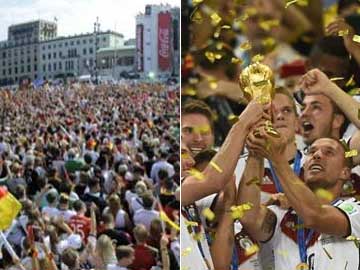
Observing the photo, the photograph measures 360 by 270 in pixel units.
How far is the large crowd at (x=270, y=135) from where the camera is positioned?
9.81 feet

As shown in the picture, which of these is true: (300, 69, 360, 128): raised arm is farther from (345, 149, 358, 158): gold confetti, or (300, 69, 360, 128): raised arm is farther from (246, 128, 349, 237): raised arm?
(246, 128, 349, 237): raised arm

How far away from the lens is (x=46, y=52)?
366cm

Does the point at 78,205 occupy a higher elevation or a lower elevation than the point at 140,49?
lower

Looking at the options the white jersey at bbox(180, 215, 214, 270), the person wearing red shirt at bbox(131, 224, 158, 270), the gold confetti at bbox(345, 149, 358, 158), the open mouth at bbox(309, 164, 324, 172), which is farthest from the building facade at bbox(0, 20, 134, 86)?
the gold confetti at bbox(345, 149, 358, 158)

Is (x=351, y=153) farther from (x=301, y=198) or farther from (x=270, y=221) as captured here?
(x=270, y=221)

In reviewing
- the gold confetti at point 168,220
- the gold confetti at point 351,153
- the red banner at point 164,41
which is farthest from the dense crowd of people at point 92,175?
the gold confetti at point 351,153

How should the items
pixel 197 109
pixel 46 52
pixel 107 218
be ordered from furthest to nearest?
1. pixel 46 52
2. pixel 107 218
3. pixel 197 109

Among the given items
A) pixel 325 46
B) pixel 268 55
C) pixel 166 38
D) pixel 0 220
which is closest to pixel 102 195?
pixel 0 220

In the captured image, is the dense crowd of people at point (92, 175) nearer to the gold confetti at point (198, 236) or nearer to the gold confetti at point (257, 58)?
the gold confetti at point (198, 236)

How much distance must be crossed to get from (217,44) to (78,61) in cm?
79

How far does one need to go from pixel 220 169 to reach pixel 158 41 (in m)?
0.69

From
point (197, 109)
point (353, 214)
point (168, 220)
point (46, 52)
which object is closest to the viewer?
point (353, 214)

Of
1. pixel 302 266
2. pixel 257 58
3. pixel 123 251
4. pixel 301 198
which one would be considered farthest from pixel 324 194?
pixel 123 251

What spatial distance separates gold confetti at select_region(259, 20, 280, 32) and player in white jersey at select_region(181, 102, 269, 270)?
33cm
